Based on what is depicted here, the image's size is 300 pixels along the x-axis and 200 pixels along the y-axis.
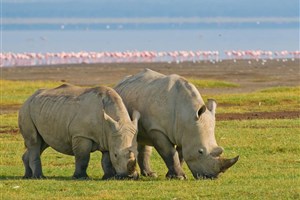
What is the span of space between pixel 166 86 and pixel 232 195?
348cm

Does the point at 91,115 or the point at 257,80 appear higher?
the point at 91,115

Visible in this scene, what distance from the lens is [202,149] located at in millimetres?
19422

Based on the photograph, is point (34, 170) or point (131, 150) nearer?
point (131, 150)

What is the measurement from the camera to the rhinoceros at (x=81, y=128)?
Result: 63.8ft

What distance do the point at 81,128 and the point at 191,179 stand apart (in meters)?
2.11

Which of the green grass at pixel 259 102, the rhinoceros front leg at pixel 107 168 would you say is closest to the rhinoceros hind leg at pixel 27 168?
the rhinoceros front leg at pixel 107 168

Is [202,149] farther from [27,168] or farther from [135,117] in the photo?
[27,168]

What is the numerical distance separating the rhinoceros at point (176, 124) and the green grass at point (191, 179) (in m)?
0.34

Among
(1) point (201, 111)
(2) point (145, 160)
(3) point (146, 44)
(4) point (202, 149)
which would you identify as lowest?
(3) point (146, 44)

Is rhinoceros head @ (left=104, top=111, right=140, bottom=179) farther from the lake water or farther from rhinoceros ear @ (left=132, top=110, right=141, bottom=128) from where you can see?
the lake water

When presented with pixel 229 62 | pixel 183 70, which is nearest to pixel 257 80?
pixel 183 70

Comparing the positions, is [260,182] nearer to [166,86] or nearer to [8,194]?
[166,86]

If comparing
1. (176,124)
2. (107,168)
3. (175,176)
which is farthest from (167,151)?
(107,168)

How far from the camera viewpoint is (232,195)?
17328 mm
